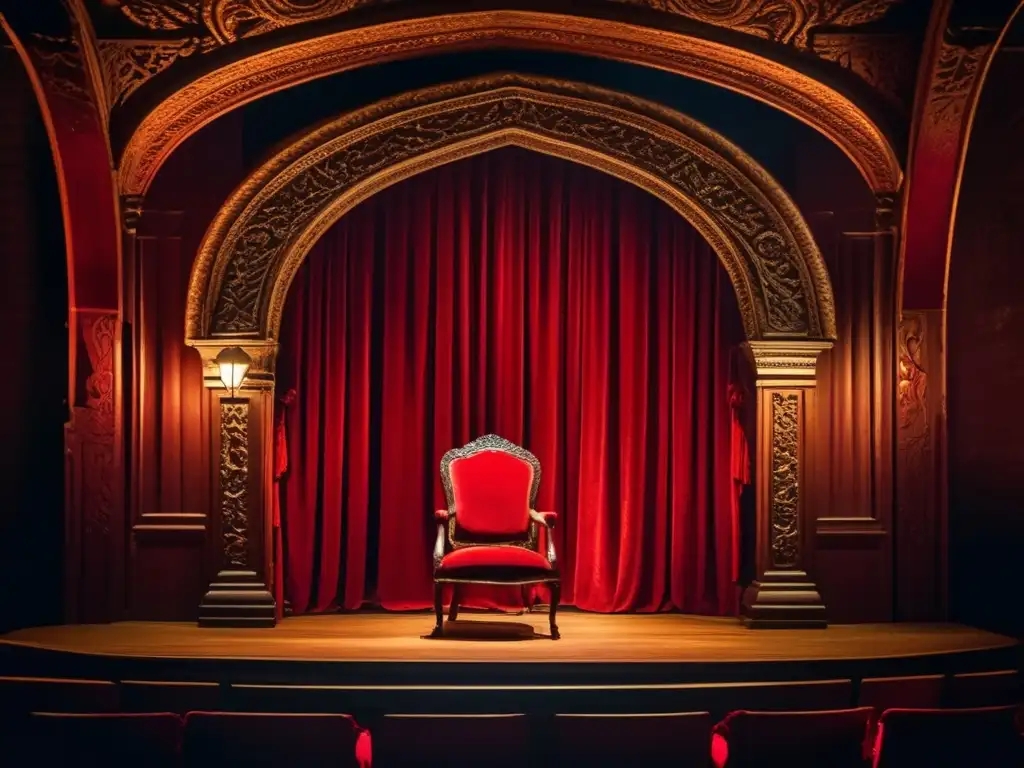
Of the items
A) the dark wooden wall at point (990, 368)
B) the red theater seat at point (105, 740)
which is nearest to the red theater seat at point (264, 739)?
the red theater seat at point (105, 740)

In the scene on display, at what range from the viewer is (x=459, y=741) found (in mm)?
3566

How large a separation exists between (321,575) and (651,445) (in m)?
1.96

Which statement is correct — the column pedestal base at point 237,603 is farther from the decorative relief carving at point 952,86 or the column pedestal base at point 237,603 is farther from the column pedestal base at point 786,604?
the decorative relief carving at point 952,86

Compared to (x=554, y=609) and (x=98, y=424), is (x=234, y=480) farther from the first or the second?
(x=554, y=609)

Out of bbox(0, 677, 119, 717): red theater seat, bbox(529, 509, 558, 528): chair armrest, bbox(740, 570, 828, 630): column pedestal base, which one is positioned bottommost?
bbox(740, 570, 828, 630): column pedestal base

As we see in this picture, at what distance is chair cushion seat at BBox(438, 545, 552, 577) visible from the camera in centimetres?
643

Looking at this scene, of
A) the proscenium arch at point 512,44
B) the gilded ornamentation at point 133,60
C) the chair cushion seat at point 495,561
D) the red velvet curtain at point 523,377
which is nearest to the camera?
the chair cushion seat at point 495,561

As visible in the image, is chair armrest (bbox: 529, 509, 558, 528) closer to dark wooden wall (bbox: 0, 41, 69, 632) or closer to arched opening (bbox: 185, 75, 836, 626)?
Answer: arched opening (bbox: 185, 75, 836, 626)

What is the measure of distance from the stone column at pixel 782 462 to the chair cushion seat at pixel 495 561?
1268 mm

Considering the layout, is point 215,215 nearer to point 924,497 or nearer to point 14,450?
point 14,450

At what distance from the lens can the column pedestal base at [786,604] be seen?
22.8ft

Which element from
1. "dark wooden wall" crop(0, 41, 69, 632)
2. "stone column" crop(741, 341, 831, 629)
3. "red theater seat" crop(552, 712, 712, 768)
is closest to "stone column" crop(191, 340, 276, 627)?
"dark wooden wall" crop(0, 41, 69, 632)

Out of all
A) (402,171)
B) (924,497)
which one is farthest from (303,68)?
(924,497)

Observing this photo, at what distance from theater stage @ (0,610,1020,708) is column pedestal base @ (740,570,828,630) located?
11 centimetres
